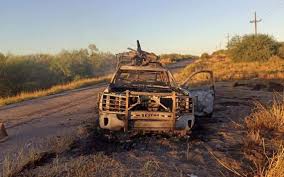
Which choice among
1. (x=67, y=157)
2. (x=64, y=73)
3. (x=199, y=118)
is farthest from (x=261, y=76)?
(x=64, y=73)

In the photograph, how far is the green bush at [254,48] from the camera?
161 feet

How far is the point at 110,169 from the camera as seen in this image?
7.03 metres

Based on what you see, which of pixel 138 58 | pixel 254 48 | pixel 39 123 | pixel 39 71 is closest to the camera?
pixel 138 58

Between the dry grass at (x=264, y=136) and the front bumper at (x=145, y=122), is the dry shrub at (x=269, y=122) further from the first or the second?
the front bumper at (x=145, y=122)

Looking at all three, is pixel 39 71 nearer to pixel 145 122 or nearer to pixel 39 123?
pixel 39 123

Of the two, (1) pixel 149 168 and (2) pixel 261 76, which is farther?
(2) pixel 261 76

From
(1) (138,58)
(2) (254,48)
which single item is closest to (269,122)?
(1) (138,58)

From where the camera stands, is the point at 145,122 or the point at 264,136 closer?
the point at 264,136

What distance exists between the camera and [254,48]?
4972cm

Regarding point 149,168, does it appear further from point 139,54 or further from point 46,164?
point 139,54

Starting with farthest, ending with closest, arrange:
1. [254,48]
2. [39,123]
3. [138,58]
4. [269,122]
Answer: [254,48] → [39,123] → [138,58] → [269,122]

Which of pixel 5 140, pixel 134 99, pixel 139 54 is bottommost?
pixel 5 140

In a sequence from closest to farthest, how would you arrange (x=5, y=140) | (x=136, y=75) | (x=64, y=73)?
1. (x=5, y=140)
2. (x=136, y=75)
3. (x=64, y=73)

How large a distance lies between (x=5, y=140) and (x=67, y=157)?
373cm
